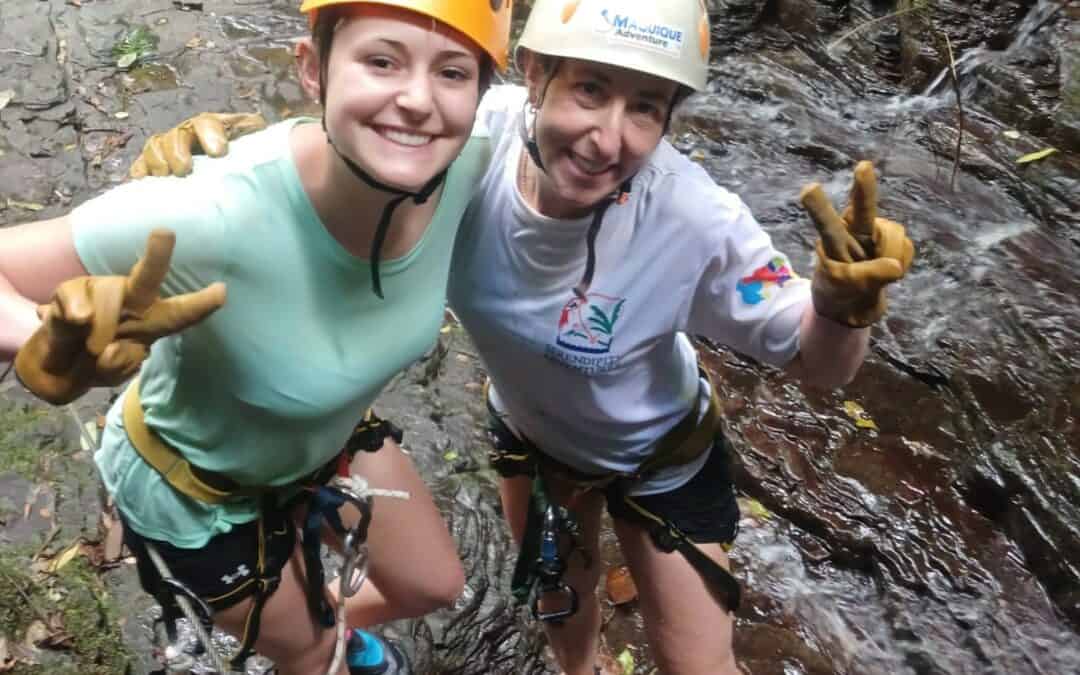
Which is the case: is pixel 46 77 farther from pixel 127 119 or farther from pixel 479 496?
pixel 479 496

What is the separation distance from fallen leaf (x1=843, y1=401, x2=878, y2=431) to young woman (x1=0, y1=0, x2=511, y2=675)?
8.82 ft

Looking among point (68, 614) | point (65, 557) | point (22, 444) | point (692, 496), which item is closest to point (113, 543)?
point (65, 557)

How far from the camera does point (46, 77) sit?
6.43m

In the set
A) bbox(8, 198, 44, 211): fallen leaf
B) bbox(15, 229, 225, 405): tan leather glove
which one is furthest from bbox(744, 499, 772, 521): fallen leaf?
bbox(8, 198, 44, 211): fallen leaf

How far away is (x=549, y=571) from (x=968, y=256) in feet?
12.4

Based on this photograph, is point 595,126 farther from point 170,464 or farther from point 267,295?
point 170,464

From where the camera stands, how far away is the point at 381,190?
185 cm

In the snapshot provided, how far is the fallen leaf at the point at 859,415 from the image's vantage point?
4199 mm

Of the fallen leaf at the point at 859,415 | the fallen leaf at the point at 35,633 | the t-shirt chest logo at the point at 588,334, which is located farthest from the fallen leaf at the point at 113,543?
the fallen leaf at the point at 859,415

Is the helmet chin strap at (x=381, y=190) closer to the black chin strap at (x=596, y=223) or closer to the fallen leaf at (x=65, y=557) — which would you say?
the black chin strap at (x=596, y=223)

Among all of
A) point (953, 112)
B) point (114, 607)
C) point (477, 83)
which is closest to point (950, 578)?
point (477, 83)

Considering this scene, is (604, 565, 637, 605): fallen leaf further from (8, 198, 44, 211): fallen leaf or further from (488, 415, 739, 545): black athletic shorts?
(8, 198, 44, 211): fallen leaf

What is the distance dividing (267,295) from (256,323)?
0.21ft

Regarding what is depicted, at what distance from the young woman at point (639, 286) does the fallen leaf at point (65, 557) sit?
186 cm
